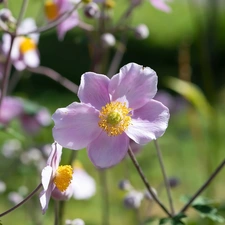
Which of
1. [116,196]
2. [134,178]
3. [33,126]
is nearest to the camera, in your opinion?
[33,126]

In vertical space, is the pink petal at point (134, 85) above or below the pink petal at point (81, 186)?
above

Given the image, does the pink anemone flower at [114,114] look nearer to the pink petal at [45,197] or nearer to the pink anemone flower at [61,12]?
the pink petal at [45,197]

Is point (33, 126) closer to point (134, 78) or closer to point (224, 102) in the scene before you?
point (134, 78)

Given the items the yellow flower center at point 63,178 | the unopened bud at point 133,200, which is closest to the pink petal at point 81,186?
the unopened bud at point 133,200

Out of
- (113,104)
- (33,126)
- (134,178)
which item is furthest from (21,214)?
(113,104)

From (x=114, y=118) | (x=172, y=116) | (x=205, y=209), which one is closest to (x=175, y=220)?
(x=205, y=209)

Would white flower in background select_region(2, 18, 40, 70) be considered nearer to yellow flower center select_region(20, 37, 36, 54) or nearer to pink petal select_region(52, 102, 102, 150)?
yellow flower center select_region(20, 37, 36, 54)

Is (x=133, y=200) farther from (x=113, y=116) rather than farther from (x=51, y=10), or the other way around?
(x=51, y=10)
